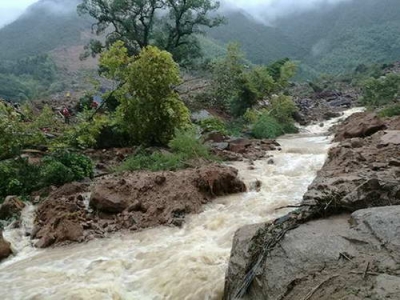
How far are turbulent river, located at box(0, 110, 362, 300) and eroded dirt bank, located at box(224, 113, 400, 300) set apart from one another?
→ 30.9 inches

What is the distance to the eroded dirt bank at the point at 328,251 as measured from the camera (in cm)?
367

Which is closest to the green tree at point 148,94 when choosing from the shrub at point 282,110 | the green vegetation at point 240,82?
the shrub at point 282,110

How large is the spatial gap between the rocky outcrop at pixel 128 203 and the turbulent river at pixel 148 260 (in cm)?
27

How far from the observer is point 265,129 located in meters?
18.0

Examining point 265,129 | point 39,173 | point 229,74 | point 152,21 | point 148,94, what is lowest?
point 265,129

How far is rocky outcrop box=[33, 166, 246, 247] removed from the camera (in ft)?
25.5

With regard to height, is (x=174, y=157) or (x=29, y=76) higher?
(x=29, y=76)

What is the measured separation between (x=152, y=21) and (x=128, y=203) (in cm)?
1942

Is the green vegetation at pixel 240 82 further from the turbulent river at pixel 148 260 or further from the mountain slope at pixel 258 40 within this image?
the mountain slope at pixel 258 40

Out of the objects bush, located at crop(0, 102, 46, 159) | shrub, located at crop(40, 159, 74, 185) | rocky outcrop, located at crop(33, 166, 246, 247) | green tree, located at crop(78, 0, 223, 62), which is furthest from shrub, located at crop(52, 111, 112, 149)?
green tree, located at crop(78, 0, 223, 62)

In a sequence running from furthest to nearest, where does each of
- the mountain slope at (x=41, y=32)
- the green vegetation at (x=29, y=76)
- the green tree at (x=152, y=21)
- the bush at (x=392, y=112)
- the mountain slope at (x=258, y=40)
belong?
the mountain slope at (x=41, y=32)
the mountain slope at (x=258, y=40)
the green vegetation at (x=29, y=76)
the green tree at (x=152, y=21)
the bush at (x=392, y=112)

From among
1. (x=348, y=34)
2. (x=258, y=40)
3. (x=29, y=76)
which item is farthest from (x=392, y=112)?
(x=258, y=40)

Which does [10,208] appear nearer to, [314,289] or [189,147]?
[189,147]

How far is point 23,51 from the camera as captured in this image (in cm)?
7588
